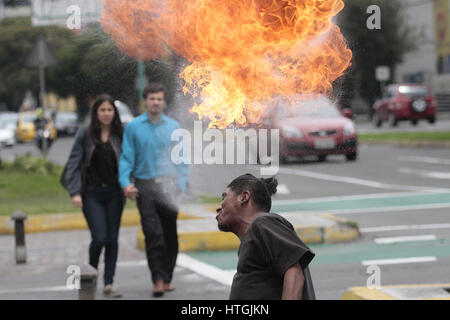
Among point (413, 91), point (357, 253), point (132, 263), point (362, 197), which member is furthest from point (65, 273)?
point (413, 91)

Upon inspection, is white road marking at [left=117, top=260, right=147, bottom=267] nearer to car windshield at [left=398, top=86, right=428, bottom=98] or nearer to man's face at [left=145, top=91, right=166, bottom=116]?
man's face at [left=145, top=91, right=166, bottom=116]

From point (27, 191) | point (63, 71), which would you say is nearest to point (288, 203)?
point (27, 191)

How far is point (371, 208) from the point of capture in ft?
40.1

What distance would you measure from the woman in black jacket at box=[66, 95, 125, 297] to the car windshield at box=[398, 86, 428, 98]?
2624cm

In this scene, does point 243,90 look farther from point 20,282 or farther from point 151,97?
point 20,282

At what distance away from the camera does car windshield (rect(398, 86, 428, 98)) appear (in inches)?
1260

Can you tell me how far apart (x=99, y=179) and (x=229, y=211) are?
165 inches

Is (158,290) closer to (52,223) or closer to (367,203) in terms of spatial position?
(52,223)

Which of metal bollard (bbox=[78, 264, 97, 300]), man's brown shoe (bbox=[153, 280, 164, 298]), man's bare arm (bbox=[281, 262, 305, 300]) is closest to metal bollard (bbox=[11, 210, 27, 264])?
man's brown shoe (bbox=[153, 280, 164, 298])

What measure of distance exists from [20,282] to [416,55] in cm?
4303

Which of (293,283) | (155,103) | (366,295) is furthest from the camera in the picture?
(155,103)

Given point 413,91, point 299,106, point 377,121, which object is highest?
point 413,91

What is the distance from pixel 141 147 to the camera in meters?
6.82
